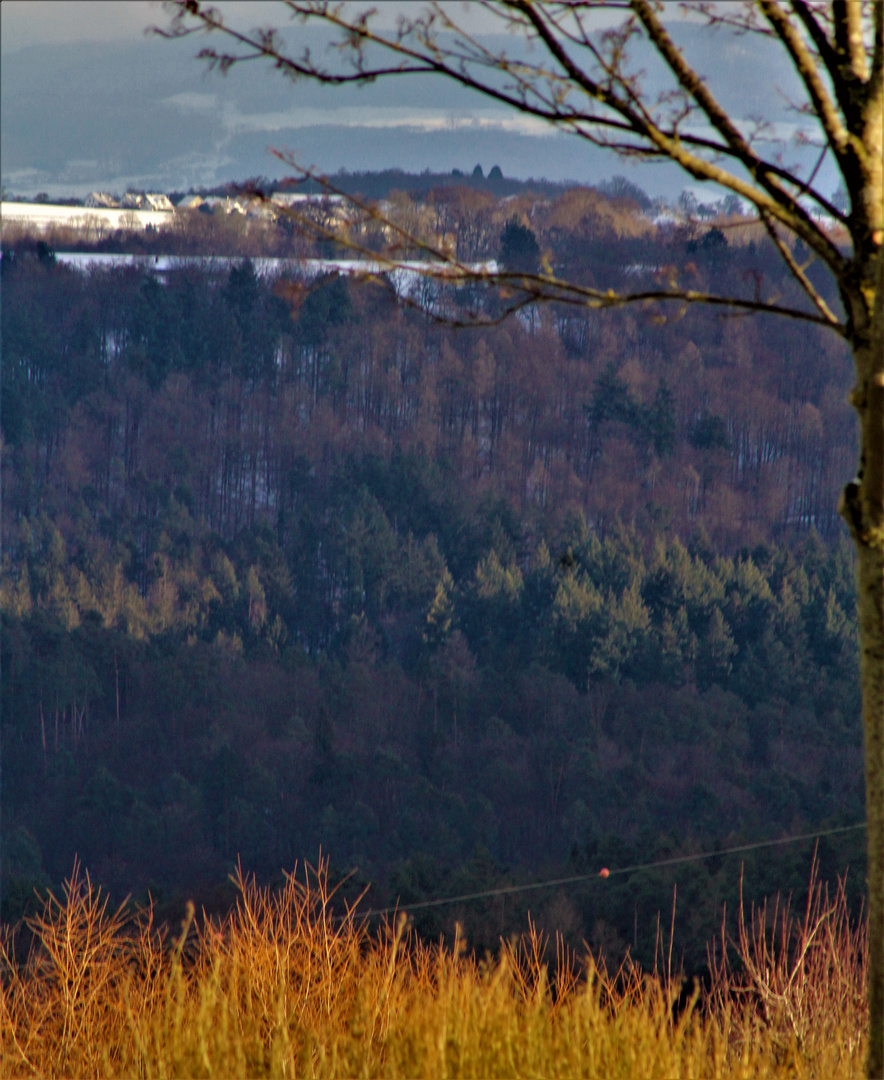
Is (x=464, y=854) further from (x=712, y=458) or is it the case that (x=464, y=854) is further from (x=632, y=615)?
(x=712, y=458)

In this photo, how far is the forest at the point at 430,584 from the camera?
2820 centimetres

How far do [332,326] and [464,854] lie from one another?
74.5 ft

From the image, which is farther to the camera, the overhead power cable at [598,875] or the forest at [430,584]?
the forest at [430,584]

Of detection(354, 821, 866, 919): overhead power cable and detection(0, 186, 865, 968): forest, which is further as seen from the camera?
detection(0, 186, 865, 968): forest

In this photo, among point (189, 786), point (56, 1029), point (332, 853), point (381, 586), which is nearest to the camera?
point (56, 1029)

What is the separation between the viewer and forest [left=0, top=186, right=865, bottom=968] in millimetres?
28203

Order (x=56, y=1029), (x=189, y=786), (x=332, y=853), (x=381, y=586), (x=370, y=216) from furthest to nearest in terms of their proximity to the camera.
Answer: (x=381, y=586)
(x=189, y=786)
(x=332, y=853)
(x=56, y=1029)
(x=370, y=216)

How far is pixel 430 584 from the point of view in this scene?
120 feet

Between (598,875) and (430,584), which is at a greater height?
(430,584)

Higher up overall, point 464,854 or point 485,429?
point 485,429

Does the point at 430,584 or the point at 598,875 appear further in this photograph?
the point at 430,584

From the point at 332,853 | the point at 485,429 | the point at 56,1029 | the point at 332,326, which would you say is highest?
the point at 332,326

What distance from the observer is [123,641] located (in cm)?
3441

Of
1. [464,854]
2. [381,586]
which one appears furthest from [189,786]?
[381,586]
